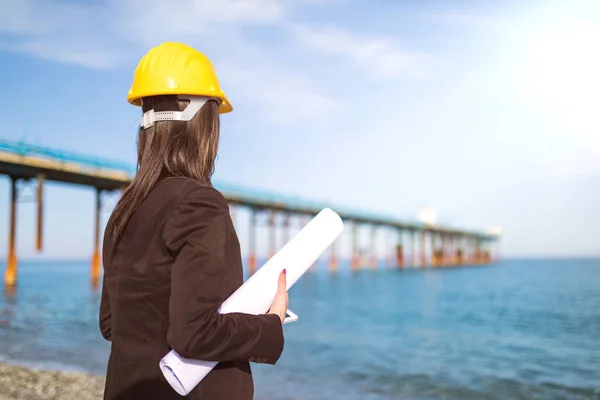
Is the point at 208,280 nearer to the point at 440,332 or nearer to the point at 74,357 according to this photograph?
the point at 74,357

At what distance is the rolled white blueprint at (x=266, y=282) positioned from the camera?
1.33 meters

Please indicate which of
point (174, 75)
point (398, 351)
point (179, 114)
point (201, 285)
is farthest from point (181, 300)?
point (398, 351)

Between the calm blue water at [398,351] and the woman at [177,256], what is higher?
the woman at [177,256]

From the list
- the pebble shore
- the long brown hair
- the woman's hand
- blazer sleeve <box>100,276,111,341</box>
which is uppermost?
the long brown hair

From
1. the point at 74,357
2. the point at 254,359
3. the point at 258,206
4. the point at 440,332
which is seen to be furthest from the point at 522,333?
the point at 258,206

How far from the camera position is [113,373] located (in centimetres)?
150

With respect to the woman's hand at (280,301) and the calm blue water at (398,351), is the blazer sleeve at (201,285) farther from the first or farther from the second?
the calm blue water at (398,351)

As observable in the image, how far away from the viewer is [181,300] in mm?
1272

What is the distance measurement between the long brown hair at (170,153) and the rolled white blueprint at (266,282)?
12.2 inches

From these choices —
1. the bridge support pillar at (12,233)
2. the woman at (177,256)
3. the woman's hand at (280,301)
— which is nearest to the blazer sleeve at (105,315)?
the woman at (177,256)

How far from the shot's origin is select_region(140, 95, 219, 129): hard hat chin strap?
151cm

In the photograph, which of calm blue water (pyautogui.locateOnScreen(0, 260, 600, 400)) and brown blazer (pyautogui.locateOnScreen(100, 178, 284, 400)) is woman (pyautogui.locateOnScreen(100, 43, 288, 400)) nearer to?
brown blazer (pyautogui.locateOnScreen(100, 178, 284, 400))

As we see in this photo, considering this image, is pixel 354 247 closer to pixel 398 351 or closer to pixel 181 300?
pixel 398 351

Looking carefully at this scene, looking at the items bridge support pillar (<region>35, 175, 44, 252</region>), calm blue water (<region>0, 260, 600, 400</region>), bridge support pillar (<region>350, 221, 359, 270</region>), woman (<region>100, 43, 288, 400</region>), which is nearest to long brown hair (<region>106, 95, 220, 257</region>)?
woman (<region>100, 43, 288, 400</region>)
